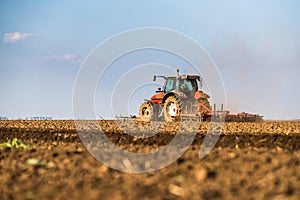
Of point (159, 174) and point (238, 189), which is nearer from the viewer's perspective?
point (238, 189)

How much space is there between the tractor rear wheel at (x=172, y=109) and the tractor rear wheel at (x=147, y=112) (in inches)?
50.0

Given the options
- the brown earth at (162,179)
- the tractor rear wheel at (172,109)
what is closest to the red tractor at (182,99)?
the tractor rear wheel at (172,109)

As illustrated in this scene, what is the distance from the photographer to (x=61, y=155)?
6637 mm

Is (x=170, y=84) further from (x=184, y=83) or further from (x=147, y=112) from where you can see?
(x=147, y=112)

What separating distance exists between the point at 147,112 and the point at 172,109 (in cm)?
229

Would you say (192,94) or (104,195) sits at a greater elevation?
(192,94)

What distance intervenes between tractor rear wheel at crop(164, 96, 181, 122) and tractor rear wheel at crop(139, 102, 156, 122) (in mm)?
1269

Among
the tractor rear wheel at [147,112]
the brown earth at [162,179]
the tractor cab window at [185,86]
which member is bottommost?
the brown earth at [162,179]

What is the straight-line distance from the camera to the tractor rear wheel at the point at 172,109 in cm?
1786

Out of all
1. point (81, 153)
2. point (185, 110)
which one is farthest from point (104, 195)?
point (185, 110)

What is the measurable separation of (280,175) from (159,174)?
135 cm

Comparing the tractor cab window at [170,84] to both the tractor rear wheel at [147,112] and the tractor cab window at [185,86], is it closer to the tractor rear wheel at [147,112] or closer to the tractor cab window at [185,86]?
the tractor cab window at [185,86]

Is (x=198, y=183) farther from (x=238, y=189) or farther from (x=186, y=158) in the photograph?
(x=186, y=158)

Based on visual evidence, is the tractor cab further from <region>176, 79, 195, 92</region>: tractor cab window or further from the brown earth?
the brown earth
